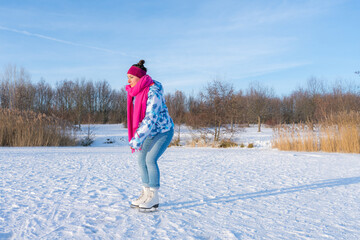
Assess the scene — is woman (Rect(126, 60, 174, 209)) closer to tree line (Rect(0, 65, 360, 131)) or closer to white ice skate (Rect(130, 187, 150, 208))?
white ice skate (Rect(130, 187, 150, 208))

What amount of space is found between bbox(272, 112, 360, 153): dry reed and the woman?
8.71 m

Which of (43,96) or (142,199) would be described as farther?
(43,96)

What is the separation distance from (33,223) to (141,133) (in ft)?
4.16

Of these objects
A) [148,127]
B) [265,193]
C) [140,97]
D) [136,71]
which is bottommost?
[265,193]

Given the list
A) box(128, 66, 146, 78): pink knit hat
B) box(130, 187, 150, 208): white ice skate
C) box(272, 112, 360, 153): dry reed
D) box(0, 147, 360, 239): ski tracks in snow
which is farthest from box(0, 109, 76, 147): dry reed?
box(128, 66, 146, 78): pink knit hat

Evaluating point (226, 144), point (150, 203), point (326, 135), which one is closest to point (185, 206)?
point (150, 203)

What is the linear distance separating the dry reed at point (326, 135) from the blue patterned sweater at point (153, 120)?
873 cm

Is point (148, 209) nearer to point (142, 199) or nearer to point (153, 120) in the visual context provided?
point (142, 199)

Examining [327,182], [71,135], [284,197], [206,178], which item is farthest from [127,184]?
[71,135]

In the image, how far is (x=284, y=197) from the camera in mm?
3623

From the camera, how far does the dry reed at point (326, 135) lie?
9.42 meters

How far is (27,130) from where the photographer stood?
11.4m

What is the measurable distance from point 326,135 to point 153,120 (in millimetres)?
9030

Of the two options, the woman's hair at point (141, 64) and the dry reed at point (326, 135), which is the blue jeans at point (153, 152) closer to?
the woman's hair at point (141, 64)
